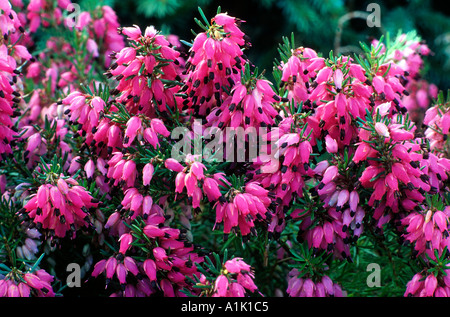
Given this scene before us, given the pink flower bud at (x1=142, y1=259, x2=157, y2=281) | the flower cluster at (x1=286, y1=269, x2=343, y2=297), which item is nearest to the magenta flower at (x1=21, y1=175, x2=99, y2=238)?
the pink flower bud at (x1=142, y1=259, x2=157, y2=281)

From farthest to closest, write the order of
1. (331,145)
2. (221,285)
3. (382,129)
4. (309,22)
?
(309,22), (331,145), (382,129), (221,285)

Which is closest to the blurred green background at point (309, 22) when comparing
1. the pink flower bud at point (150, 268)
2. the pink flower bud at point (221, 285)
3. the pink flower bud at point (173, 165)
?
the pink flower bud at point (173, 165)

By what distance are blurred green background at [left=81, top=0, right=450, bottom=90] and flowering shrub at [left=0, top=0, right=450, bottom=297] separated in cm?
360

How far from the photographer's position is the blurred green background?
5863 millimetres

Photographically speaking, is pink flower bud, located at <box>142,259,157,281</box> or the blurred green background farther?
the blurred green background

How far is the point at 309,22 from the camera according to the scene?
5.98 meters

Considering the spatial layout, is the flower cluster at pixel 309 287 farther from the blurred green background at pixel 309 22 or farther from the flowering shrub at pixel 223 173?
the blurred green background at pixel 309 22

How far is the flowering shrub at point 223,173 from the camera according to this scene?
1992mm

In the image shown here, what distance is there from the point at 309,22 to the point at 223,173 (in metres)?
4.31

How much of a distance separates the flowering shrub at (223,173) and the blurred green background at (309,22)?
3.60 meters

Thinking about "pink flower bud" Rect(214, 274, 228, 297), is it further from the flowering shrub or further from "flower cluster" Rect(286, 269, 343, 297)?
"flower cluster" Rect(286, 269, 343, 297)

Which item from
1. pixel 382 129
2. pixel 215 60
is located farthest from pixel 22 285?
pixel 382 129

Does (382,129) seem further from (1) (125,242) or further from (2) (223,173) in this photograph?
(1) (125,242)

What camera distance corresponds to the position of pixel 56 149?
2508mm
